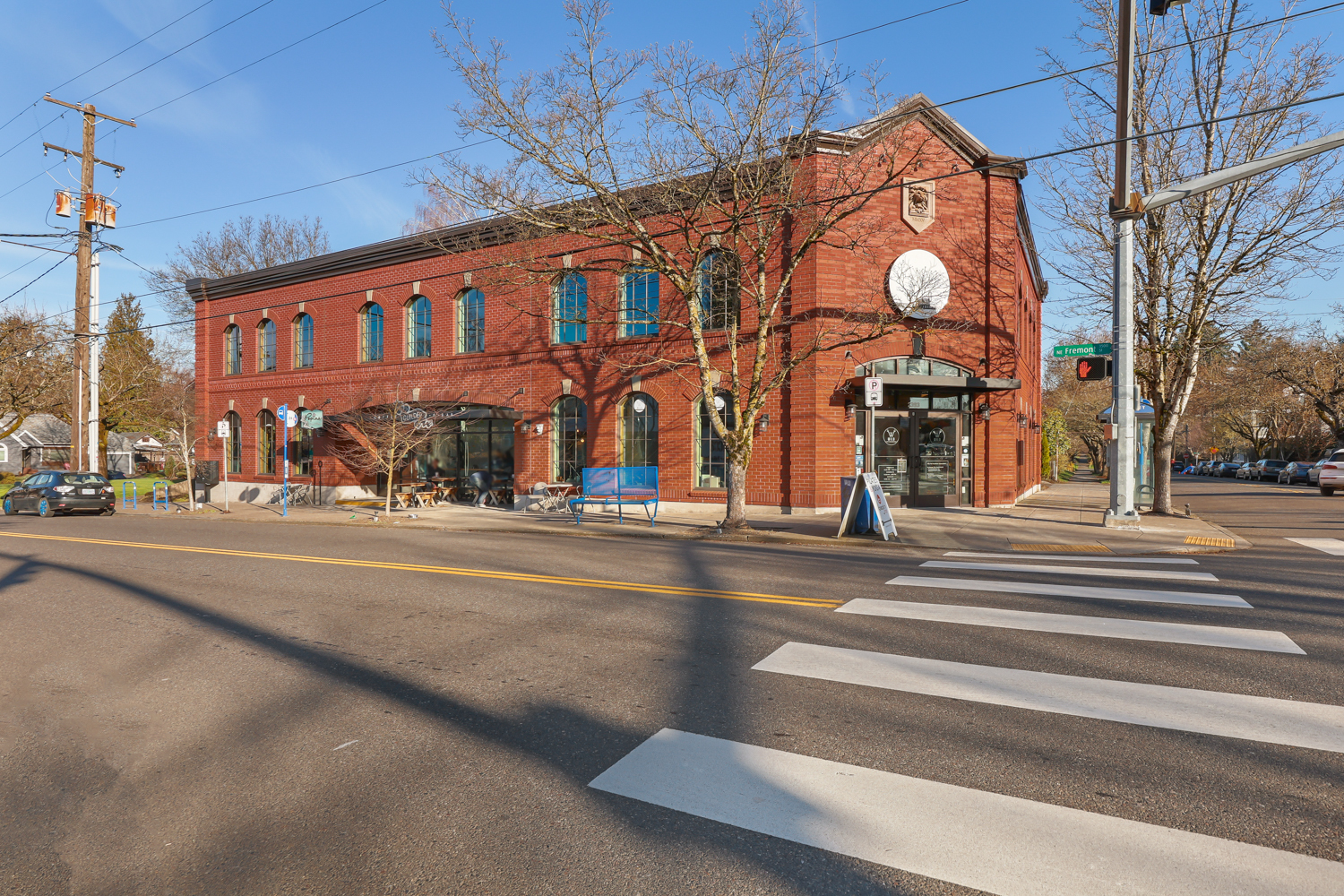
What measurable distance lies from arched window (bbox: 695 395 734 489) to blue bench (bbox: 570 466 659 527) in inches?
81.5

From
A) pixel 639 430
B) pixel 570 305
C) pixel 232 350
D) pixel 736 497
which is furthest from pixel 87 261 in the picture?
pixel 736 497

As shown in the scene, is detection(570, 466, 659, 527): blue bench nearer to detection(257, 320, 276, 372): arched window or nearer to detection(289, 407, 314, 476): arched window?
detection(289, 407, 314, 476): arched window

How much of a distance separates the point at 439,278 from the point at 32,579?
641 inches

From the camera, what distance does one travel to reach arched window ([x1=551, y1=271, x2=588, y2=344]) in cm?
2175

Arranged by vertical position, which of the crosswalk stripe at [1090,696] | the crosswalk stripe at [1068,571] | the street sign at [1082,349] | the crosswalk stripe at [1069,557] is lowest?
the crosswalk stripe at [1069,557]

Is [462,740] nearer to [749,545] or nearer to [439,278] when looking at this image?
[749,545]

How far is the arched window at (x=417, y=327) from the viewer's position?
2519cm

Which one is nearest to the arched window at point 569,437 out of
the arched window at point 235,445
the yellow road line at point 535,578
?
the yellow road line at point 535,578

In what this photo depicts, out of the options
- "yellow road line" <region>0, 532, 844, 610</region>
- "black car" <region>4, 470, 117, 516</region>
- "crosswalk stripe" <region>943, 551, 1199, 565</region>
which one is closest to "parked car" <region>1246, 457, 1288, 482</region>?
"crosswalk stripe" <region>943, 551, 1199, 565</region>

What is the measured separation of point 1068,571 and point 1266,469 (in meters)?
56.2

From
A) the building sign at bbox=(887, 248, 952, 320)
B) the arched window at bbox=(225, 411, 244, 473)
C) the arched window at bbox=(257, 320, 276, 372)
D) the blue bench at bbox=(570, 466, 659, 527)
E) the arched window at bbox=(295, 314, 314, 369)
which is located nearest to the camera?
the blue bench at bbox=(570, 466, 659, 527)

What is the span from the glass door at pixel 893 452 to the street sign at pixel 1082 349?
4.61 metres

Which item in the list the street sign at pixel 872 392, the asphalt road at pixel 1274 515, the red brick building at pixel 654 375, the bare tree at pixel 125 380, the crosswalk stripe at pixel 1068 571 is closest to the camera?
the crosswalk stripe at pixel 1068 571

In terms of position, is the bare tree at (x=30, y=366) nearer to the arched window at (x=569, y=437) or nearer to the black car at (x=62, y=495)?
the black car at (x=62, y=495)
